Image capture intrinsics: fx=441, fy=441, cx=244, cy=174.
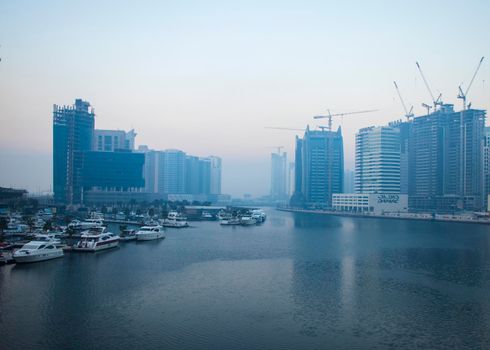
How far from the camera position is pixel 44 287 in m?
9.39

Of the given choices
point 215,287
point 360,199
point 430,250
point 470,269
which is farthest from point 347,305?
point 360,199

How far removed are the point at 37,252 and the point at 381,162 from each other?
42.5 metres

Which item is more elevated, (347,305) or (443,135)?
(443,135)

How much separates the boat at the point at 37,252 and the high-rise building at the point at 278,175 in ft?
356

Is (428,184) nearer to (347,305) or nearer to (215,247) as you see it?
(215,247)

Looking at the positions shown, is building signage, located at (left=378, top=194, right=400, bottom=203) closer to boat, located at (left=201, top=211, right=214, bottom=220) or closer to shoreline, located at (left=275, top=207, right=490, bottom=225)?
shoreline, located at (left=275, top=207, right=490, bottom=225)

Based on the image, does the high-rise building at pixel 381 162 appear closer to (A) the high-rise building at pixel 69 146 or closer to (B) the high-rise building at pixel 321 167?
(B) the high-rise building at pixel 321 167

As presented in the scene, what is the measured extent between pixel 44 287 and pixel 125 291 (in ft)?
5.83

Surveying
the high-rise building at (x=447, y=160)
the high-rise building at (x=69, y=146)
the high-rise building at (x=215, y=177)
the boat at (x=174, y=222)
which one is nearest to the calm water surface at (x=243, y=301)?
the boat at (x=174, y=222)

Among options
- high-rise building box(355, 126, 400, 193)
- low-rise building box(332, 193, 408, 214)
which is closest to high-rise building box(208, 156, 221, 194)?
high-rise building box(355, 126, 400, 193)

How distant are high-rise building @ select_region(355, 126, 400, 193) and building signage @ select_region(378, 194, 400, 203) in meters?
2.78

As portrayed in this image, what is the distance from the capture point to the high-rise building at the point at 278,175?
12274 cm

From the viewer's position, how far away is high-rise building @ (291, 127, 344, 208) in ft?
196

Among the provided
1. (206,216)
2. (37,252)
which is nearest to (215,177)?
(206,216)
